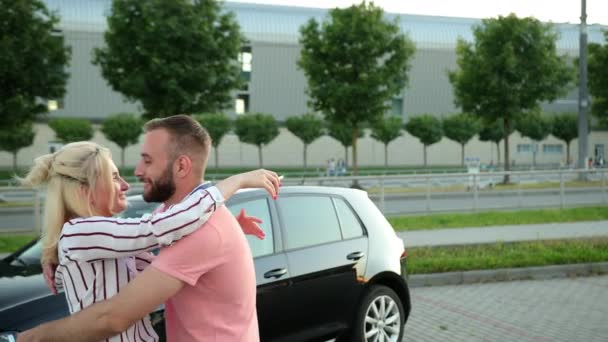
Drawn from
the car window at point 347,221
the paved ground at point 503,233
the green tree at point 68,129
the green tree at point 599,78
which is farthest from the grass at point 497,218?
the green tree at point 68,129

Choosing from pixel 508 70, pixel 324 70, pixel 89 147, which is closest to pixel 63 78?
pixel 324 70

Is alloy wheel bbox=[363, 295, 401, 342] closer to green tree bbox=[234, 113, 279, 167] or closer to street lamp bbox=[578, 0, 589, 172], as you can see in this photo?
street lamp bbox=[578, 0, 589, 172]

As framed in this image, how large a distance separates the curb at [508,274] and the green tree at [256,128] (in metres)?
46.5

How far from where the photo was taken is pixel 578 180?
19.7 meters

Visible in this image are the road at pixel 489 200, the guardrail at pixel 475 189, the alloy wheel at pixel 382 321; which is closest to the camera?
the alloy wheel at pixel 382 321

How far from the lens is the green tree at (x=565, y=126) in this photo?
214 feet

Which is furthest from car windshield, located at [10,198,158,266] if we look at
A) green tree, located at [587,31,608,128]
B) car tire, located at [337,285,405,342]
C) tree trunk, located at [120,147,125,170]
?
tree trunk, located at [120,147,125,170]

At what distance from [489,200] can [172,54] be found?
14.4 metres

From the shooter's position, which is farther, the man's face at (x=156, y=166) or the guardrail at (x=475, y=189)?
the guardrail at (x=475, y=189)

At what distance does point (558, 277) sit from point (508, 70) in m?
23.5

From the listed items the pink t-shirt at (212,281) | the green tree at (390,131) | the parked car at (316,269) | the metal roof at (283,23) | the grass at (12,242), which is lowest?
the grass at (12,242)

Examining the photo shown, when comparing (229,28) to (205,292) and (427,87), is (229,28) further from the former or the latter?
(427,87)

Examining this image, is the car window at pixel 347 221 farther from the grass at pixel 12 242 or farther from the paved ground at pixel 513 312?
the grass at pixel 12 242

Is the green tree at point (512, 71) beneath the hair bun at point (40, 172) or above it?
above
